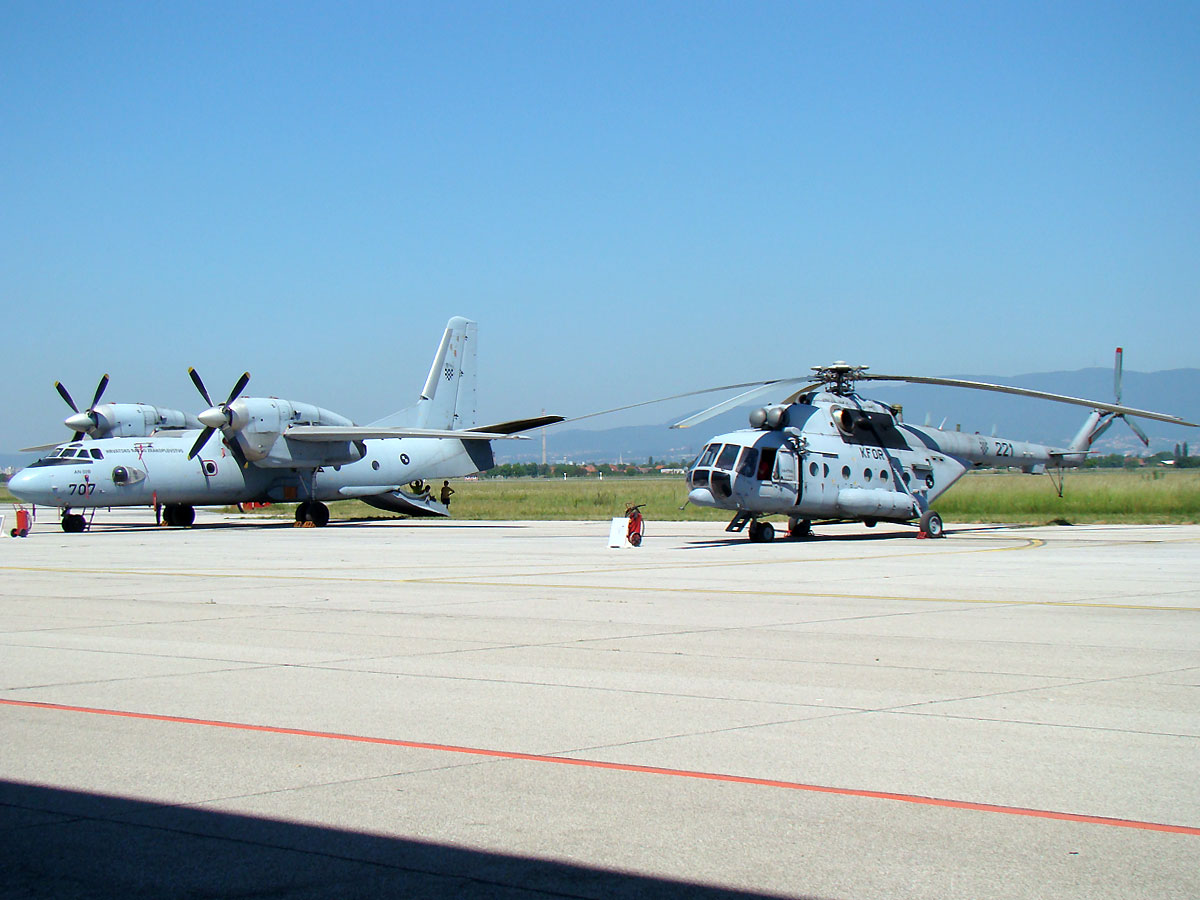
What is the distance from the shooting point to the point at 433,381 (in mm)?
43844

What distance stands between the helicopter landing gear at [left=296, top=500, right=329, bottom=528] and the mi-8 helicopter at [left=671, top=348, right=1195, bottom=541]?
16.7m

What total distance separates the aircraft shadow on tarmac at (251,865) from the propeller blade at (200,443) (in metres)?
31.4

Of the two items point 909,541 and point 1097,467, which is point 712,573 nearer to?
point 909,541

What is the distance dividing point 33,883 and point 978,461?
101ft

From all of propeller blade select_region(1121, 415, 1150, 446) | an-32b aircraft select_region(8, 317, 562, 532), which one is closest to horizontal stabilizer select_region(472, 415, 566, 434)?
an-32b aircraft select_region(8, 317, 562, 532)

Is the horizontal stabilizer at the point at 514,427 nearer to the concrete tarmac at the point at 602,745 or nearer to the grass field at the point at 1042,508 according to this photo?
the grass field at the point at 1042,508

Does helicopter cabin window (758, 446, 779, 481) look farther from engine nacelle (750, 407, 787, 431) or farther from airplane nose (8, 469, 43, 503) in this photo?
airplane nose (8, 469, 43, 503)

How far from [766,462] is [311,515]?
1940cm

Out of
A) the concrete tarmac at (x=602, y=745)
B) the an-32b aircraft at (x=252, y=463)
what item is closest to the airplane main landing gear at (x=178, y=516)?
the an-32b aircraft at (x=252, y=463)

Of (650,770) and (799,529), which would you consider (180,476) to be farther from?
(650,770)

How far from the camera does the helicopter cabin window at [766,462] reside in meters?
25.2

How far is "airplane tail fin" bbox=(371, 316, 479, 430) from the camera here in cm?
4334

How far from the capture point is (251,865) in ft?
15.0

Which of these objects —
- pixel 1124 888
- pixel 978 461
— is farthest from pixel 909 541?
pixel 1124 888
